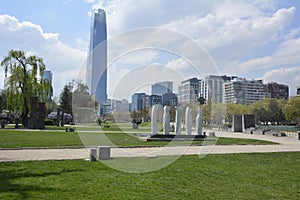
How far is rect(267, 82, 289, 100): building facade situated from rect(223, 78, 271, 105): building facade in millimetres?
2419

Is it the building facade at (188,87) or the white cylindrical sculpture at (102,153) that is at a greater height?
the building facade at (188,87)

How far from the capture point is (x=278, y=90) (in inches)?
5472

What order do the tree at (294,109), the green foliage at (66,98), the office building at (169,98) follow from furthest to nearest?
the green foliage at (66,98) → the tree at (294,109) → the office building at (169,98)

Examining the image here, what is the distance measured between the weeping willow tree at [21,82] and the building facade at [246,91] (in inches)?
3361

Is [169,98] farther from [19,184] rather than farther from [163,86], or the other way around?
[19,184]

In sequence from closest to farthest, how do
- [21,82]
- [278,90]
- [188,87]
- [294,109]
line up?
1. [188,87]
2. [21,82]
3. [294,109]
4. [278,90]

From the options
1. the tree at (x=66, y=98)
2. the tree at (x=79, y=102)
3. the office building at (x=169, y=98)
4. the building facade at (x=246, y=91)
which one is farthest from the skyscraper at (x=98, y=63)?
the building facade at (x=246, y=91)

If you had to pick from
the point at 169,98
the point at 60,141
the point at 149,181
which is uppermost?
the point at 169,98

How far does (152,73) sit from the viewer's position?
12.6m

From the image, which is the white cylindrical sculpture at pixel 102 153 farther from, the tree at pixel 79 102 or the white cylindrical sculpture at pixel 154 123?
the tree at pixel 79 102

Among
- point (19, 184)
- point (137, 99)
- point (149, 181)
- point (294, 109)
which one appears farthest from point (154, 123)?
point (294, 109)

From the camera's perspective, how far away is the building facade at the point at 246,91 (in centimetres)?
11897

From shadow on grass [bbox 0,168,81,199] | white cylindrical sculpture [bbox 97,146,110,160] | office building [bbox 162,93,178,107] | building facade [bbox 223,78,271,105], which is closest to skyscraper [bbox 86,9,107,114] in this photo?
white cylindrical sculpture [bbox 97,146,110,160]

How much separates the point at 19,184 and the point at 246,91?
423 ft
